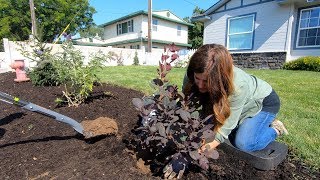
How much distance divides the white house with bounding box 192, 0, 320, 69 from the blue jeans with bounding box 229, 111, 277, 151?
9.28 meters

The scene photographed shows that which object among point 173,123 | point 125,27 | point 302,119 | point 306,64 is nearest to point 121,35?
point 125,27

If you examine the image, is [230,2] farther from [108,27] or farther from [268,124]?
[108,27]

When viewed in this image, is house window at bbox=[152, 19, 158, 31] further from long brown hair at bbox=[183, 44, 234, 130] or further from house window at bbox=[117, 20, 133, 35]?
long brown hair at bbox=[183, 44, 234, 130]

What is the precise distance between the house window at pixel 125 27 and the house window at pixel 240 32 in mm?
14000

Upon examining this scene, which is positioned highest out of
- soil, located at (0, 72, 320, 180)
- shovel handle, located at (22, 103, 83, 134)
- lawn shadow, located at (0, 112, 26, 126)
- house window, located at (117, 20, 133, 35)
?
house window, located at (117, 20, 133, 35)

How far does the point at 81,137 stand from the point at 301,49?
10.5m

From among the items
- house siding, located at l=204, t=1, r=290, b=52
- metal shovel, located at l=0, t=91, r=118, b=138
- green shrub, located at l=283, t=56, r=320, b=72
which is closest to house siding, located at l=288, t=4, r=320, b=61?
house siding, located at l=204, t=1, r=290, b=52

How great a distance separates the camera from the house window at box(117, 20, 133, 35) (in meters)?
24.0

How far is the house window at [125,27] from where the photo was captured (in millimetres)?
24017

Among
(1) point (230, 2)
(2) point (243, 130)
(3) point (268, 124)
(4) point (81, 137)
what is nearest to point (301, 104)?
(3) point (268, 124)

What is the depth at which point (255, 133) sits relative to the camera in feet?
6.77

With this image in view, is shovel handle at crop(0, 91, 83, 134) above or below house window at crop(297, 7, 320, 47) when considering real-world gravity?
below

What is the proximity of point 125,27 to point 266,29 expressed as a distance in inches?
664

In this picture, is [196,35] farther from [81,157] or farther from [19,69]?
[81,157]
